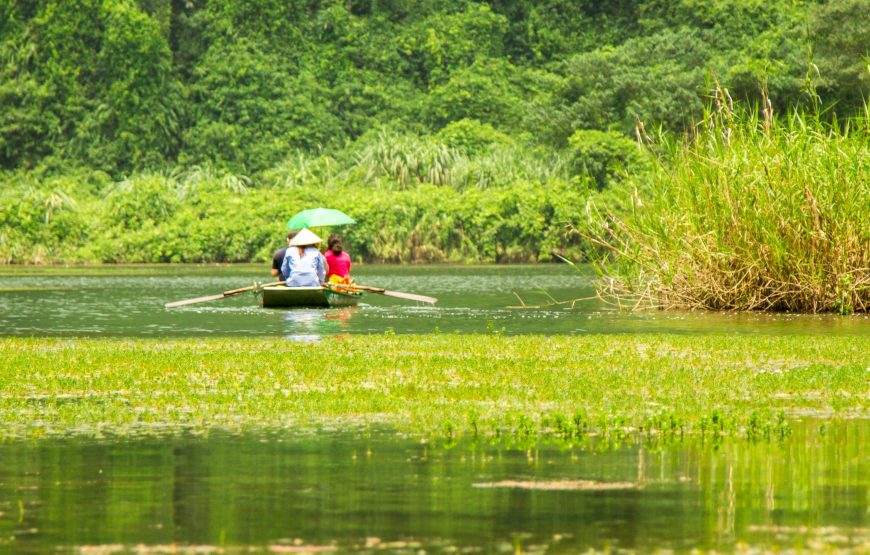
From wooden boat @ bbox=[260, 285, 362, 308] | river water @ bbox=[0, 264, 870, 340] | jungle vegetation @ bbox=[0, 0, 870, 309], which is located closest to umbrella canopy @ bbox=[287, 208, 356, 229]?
river water @ bbox=[0, 264, 870, 340]

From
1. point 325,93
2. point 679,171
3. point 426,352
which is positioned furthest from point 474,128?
point 426,352

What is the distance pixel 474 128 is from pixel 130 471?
57.4m

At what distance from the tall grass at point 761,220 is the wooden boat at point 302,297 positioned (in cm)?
490

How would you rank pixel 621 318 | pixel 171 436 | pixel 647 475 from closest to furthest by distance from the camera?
pixel 647 475 → pixel 171 436 → pixel 621 318

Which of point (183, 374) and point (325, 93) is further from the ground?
point (325, 93)

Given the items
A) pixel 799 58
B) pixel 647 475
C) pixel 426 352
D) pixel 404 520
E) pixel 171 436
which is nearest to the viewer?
pixel 404 520

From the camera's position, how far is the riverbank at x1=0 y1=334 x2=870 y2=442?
Result: 11727mm

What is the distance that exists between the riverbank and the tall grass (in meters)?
5.44

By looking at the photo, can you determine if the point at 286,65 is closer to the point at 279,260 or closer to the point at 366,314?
the point at 279,260

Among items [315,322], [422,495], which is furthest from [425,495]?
[315,322]

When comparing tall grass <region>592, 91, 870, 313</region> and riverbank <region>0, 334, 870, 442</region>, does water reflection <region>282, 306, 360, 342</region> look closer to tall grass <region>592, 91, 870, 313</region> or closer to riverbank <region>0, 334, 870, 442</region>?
riverbank <region>0, 334, 870, 442</region>

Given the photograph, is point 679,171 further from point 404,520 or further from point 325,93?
point 325,93

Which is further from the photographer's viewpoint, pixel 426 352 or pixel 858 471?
pixel 426 352

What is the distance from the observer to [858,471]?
31.6 feet
